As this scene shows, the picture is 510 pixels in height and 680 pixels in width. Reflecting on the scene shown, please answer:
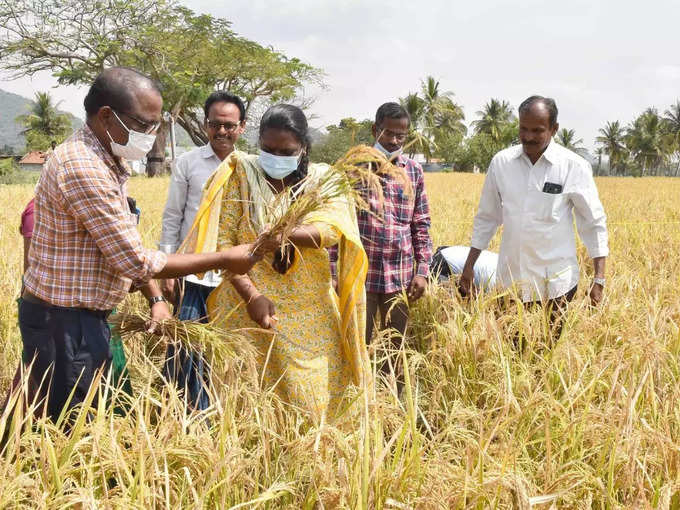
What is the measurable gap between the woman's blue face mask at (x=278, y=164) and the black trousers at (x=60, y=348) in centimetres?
74

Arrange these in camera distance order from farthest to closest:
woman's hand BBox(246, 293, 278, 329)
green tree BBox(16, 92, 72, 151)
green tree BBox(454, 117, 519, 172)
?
green tree BBox(454, 117, 519, 172), green tree BBox(16, 92, 72, 151), woman's hand BBox(246, 293, 278, 329)

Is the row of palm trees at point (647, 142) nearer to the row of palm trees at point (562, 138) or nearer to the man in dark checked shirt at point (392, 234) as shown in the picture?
the row of palm trees at point (562, 138)

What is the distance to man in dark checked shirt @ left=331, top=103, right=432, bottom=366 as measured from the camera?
2885 mm

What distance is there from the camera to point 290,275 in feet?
6.81

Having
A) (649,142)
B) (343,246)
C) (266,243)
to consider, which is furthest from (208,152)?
(649,142)

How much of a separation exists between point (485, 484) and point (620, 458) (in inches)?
19.8

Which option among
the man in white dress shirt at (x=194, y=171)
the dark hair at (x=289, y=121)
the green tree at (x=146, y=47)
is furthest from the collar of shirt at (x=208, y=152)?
the green tree at (x=146, y=47)

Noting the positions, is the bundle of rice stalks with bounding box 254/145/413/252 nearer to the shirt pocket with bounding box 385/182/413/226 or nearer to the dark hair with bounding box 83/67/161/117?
the dark hair with bounding box 83/67/161/117

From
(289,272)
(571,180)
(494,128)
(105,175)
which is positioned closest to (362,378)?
(289,272)

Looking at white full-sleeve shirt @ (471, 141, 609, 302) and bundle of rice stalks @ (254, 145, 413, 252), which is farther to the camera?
white full-sleeve shirt @ (471, 141, 609, 302)

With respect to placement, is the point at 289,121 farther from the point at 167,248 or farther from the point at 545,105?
the point at 545,105

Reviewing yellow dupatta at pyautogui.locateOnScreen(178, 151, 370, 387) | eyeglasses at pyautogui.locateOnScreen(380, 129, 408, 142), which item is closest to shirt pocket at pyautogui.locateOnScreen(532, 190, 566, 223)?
eyeglasses at pyautogui.locateOnScreen(380, 129, 408, 142)

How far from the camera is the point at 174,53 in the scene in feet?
68.5

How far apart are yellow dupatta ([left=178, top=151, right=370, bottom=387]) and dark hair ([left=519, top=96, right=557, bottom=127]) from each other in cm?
116
